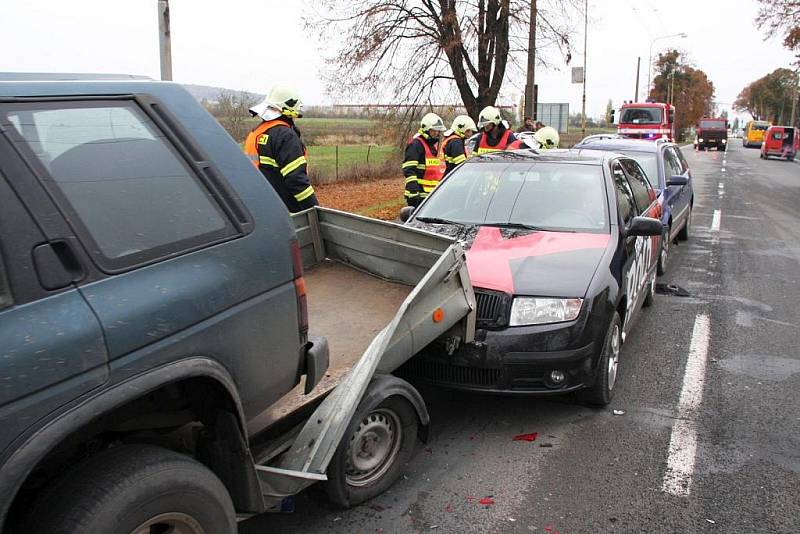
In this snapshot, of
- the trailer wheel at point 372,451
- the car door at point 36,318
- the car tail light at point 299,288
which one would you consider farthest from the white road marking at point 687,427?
the car door at point 36,318

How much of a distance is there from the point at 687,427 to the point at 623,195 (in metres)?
2.19

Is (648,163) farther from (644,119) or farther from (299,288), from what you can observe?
(644,119)

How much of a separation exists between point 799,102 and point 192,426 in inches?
3685

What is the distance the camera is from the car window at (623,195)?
5457mm

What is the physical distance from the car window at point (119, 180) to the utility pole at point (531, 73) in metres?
17.6

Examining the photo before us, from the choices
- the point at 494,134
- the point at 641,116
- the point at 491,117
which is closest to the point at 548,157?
the point at 491,117

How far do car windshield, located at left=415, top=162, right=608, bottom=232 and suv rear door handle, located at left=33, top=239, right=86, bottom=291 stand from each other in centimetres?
378

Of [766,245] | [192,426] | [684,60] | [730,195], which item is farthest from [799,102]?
[192,426]

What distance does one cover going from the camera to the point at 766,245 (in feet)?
35.9

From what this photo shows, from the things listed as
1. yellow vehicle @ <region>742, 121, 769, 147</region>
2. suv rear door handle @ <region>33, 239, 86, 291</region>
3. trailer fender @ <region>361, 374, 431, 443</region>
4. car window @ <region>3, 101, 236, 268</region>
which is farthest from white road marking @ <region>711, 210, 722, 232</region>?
yellow vehicle @ <region>742, 121, 769, 147</region>

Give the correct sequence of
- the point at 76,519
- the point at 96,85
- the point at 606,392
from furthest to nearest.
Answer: the point at 606,392, the point at 96,85, the point at 76,519

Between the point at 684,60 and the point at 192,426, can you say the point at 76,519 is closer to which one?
the point at 192,426

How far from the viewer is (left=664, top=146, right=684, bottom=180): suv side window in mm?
9688

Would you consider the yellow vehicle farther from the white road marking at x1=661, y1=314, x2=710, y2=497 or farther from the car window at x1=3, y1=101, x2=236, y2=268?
the car window at x1=3, y1=101, x2=236, y2=268
